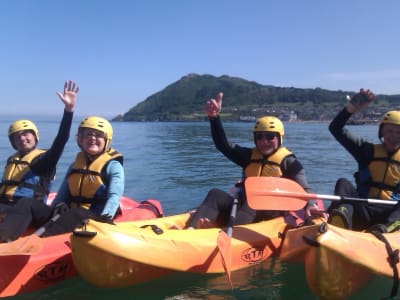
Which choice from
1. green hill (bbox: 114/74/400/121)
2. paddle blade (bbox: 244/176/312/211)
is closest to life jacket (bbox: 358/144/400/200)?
paddle blade (bbox: 244/176/312/211)

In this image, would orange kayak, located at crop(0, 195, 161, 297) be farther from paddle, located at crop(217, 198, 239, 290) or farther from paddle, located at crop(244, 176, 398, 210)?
paddle, located at crop(244, 176, 398, 210)

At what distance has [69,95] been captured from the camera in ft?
16.5

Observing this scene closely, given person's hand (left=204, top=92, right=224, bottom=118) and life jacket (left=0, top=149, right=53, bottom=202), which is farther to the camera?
person's hand (left=204, top=92, right=224, bottom=118)

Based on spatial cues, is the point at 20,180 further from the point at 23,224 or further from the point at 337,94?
the point at 337,94

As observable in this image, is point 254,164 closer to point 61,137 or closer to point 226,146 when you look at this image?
point 226,146

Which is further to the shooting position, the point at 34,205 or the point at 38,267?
the point at 34,205

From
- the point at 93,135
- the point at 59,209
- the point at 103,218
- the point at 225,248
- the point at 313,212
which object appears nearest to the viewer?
the point at 225,248

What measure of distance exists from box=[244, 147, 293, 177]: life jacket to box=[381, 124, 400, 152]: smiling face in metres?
1.17

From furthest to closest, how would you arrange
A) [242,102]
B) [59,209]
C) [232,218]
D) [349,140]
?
[242,102], [349,140], [232,218], [59,209]

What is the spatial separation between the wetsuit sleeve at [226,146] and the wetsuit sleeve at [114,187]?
1.34 meters

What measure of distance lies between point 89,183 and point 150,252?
4.69 ft

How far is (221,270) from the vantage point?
4.44 metres

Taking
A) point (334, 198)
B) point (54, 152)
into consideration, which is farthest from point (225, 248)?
point (54, 152)

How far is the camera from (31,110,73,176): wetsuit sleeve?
4.93 m
